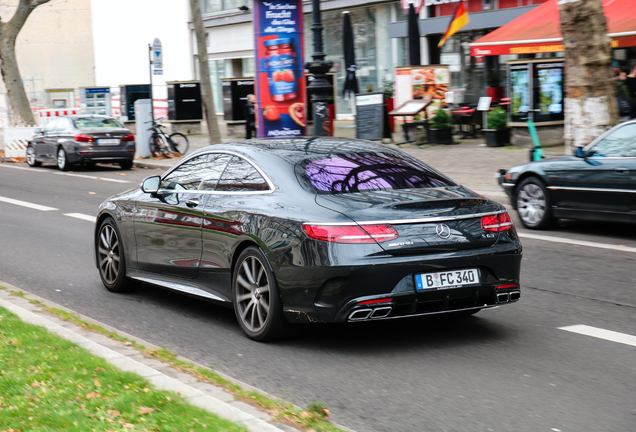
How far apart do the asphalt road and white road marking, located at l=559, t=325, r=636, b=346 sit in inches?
0.7

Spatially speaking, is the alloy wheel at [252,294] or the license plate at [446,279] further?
the alloy wheel at [252,294]

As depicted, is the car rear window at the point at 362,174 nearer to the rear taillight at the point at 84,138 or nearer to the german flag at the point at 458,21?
the rear taillight at the point at 84,138

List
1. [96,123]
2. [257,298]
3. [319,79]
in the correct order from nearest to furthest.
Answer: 1. [257,298]
2. [319,79]
3. [96,123]

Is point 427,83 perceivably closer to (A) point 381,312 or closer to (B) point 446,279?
(B) point 446,279

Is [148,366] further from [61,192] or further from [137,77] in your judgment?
[137,77]

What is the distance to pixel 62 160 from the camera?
22625mm

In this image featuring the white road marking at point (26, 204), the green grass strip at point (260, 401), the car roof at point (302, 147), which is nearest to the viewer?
the green grass strip at point (260, 401)

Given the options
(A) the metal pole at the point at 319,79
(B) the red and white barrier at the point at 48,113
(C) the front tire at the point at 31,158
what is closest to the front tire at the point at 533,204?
(A) the metal pole at the point at 319,79

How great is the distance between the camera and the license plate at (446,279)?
211 inches

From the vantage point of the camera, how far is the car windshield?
887 inches

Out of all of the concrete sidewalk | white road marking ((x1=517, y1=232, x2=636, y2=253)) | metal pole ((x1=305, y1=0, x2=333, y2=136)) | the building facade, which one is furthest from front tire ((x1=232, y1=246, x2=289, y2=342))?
the building facade

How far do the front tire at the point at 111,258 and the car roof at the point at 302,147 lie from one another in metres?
1.50

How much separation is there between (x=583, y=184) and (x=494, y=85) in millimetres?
17173

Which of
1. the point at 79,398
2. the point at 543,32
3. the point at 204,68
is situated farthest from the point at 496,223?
the point at 204,68
